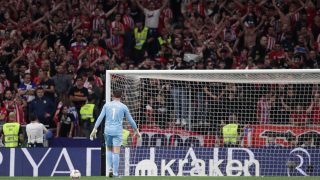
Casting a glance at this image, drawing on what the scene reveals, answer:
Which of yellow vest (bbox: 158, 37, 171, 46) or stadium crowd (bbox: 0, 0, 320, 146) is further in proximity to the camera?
yellow vest (bbox: 158, 37, 171, 46)

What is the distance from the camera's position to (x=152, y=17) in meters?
30.6

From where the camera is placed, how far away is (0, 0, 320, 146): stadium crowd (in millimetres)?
27328

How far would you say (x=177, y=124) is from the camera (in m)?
24.5

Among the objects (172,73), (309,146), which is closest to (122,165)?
(172,73)

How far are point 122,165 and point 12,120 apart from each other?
3.68 m

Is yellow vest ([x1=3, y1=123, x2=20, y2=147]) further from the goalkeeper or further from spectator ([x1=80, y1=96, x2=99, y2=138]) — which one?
the goalkeeper

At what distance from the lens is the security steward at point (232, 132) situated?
2464 centimetres

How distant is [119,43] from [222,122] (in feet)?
20.3

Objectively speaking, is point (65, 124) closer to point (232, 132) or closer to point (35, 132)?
point (35, 132)

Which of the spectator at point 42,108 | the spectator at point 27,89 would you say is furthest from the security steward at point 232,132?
the spectator at point 27,89

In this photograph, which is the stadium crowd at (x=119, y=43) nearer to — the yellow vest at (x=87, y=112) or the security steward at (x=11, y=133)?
the yellow vest at (x=87, y=112)

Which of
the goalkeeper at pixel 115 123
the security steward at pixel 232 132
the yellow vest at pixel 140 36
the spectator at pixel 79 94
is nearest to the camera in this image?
the goalkeeper at pixel 115 123

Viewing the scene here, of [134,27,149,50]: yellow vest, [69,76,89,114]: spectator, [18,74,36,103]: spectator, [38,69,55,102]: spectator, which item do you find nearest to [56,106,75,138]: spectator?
[69,76,89,114]: spectator

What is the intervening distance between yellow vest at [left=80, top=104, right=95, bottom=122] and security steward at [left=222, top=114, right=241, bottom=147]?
3732mm
